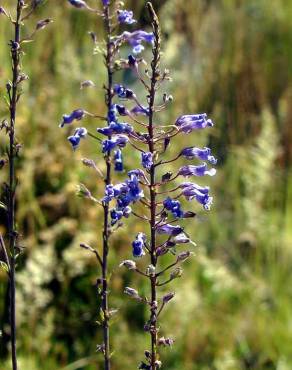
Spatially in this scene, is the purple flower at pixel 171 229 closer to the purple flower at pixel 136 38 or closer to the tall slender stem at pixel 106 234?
the tall slender stem at pixel 106 234

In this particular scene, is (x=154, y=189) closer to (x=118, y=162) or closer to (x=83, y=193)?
(x=118, y=162)

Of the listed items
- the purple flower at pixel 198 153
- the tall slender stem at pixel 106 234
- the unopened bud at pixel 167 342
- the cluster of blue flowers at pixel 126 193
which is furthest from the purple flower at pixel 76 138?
the unopened bud at pixel 167 342

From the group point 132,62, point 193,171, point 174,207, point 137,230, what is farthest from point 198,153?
point 137,230

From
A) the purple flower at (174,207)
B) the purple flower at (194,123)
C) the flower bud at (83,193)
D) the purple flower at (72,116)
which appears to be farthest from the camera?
the flower bud at (83,193)

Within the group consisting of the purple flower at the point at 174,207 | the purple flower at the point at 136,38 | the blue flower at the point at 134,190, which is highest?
the purple flower at the point at 136,38

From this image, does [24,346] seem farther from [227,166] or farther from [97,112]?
[227,166]

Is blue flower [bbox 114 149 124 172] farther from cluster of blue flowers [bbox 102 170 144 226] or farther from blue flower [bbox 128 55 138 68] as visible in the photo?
blue flower [bbox 128 55 138 68]
